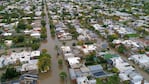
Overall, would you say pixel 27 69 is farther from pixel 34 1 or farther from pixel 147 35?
pixel 34 1

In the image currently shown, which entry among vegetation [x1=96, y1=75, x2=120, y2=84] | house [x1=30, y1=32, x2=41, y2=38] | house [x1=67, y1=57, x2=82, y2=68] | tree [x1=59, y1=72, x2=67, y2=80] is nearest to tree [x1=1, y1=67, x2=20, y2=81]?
tree [x1=59, y1=72, x2=67, y2=80]

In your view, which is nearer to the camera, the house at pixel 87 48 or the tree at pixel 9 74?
the tree at pixel 9 74

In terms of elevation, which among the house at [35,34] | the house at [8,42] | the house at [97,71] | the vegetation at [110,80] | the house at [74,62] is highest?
the house at [35,34]

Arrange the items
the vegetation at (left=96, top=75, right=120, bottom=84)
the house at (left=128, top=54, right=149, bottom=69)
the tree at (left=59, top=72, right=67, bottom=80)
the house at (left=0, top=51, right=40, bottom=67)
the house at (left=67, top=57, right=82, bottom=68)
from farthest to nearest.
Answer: the house at (left=0, top=51, right=40, bottom=67), the house at (left=128, top=54, right=149, bottom=69), the house at (left=67, top=57, right=82, bottom=68), the tree at (left=59, top=72, right=67, bottom=80), the vegetation at (left=96, top=75, right=120, bottom=84)

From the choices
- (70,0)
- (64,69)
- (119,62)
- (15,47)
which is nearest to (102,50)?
(119,62)

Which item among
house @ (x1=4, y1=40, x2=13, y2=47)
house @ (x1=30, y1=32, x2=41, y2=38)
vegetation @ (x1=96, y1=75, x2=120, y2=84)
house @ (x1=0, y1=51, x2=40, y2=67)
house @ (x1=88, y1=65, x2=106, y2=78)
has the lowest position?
vegetation @ (x1=96, y1=75, x2=120, y2=84)

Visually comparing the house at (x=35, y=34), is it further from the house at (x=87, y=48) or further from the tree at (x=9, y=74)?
the tree at (x=9, y=74)

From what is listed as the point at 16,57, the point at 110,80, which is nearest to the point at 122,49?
the point at 110,80

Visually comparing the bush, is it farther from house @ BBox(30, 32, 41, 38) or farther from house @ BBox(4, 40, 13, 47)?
house @ BBox(30, 32, 41, 38)

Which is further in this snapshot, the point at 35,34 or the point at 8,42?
the point at 35,34

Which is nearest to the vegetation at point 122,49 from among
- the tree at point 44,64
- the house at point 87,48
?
the house at point 87,48

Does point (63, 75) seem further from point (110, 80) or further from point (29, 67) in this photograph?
point (110, 80)
